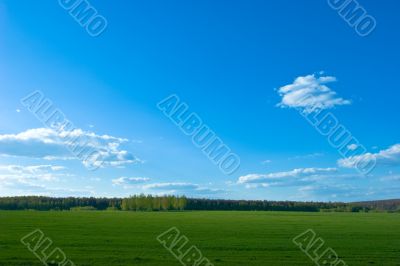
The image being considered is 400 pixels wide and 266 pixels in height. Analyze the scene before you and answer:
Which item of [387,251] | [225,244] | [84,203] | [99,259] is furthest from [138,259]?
[84,203]

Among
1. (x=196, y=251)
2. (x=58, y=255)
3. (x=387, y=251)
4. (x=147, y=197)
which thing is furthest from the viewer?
(x=147, y=197)

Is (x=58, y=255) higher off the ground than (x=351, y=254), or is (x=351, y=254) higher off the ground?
(x=351, y=254)

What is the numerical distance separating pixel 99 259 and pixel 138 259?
183cm

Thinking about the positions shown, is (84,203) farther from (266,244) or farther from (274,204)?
(266,244)

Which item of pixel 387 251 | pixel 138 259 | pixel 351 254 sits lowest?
pixel 138 259

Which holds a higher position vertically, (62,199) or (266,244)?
(266,244)

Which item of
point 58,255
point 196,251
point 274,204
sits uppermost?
point 274,204

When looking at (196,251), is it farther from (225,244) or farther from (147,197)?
(147,197)

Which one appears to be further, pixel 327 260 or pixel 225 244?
pixel 225 244

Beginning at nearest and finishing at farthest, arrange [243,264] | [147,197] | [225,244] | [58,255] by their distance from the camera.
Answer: [243,264], [58,255], [225,244], [147,197]

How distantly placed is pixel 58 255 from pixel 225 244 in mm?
11431

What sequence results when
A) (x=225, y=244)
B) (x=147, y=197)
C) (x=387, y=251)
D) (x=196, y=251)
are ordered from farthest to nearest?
1. (x=147, y=197)
2. (x=225, y=244)
3. (x=387, y=251)
4. (x=196, y=251)

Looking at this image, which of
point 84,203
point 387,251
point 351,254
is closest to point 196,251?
point 351,254

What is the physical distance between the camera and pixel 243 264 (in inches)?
880
